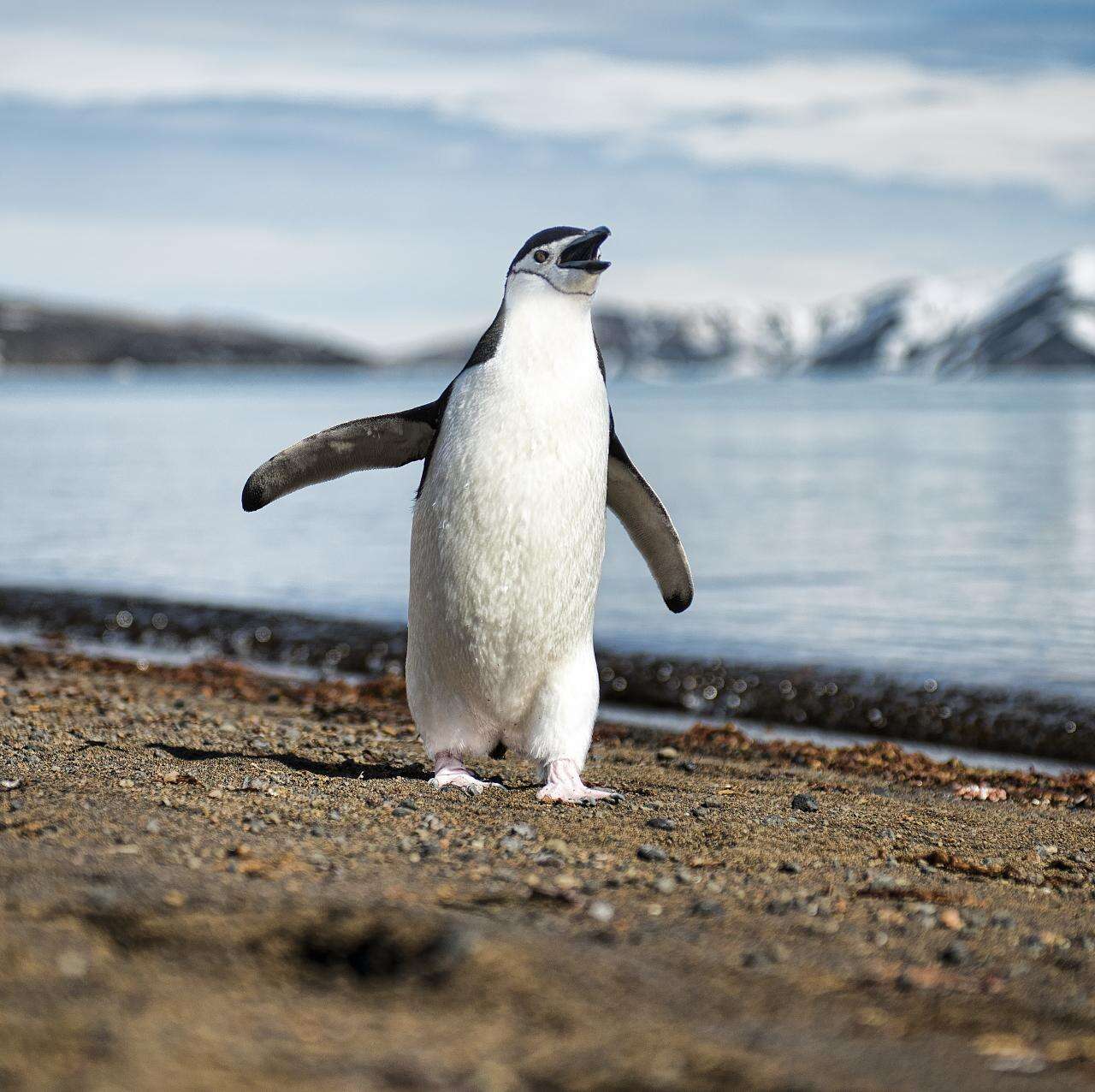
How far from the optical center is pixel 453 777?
204 inches

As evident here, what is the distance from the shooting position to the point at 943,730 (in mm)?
9016

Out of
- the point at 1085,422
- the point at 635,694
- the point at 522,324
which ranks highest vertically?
the point at 1085,422

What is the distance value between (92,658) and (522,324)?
249 inches

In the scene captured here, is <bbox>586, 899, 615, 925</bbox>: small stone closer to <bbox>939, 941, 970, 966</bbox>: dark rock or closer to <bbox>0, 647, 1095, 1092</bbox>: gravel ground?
<bbox>0, 647, 1095, 1092</bbox>: gravel ground

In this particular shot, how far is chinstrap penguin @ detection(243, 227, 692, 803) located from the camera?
5.11 metres

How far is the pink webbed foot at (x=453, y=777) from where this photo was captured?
16.8 ft

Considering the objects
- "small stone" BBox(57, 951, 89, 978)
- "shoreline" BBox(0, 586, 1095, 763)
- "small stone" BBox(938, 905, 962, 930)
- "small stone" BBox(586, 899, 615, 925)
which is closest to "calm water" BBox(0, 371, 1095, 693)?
"shoreline" BBox(0, 586, 1095, 763)

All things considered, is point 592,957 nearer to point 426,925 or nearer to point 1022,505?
point 426,925

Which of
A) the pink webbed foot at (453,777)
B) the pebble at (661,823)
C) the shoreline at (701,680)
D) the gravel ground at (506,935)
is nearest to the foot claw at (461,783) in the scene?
the pink webbed foot at (453,777)

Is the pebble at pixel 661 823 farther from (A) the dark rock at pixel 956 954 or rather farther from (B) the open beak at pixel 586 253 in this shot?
(B) the open beak at pixel 586 253

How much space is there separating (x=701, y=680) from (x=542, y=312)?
18.4ft

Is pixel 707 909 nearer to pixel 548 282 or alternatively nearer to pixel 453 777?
pixel 453 777

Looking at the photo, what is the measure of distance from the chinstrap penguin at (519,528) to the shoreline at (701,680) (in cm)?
440

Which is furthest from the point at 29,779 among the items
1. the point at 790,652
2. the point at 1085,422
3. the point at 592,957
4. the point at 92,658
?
the point at 1085,422
